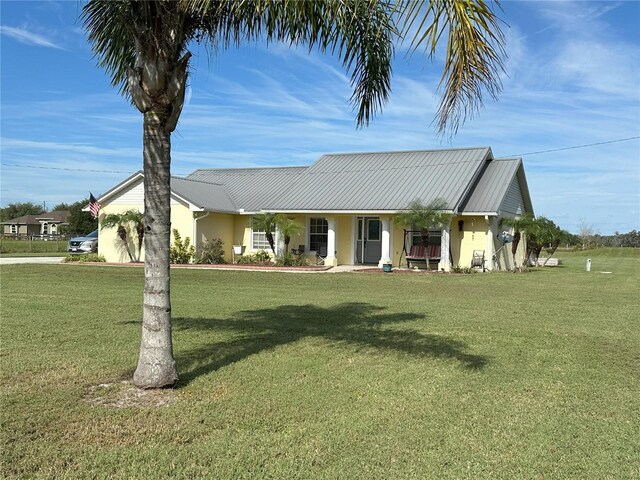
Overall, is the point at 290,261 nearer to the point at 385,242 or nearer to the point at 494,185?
the point at 385,242

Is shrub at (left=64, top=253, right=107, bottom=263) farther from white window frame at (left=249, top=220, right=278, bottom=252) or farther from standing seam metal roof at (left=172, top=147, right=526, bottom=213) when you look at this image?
white window frame at (left=249, top=220, right=278, bottom=252)

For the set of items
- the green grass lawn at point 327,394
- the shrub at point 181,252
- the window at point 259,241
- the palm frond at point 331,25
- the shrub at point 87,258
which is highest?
the palm frond at point 331,25

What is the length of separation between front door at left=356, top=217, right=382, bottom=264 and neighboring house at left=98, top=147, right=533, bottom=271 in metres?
0.04

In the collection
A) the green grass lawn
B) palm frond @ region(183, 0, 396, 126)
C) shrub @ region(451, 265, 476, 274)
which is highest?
palm frond @ region(183, 0, 396, 126)

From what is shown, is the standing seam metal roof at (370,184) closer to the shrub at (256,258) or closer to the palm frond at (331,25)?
the shrub at (256,258)

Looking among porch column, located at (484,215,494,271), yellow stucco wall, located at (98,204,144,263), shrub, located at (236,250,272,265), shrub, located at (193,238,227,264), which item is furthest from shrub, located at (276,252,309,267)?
porch column, located at (484,215,494,271)

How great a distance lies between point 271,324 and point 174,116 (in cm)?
472

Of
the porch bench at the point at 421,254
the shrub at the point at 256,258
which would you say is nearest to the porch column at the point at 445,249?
the porch bench at the point at 421,254

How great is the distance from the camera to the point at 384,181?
25.2m

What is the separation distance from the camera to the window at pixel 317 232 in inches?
997

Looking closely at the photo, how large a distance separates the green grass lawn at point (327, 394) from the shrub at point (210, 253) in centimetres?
1227

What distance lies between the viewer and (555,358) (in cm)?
724

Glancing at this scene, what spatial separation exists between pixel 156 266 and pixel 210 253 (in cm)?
1866

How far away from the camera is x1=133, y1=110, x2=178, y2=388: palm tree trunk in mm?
5516
